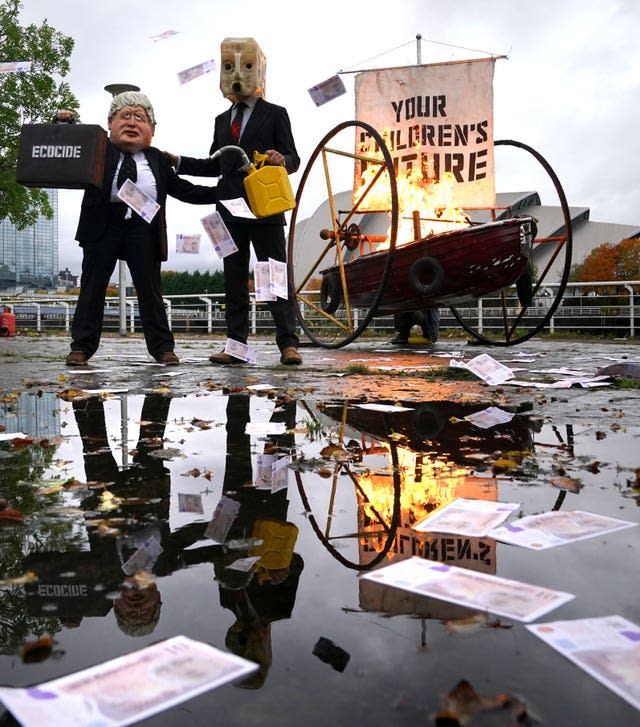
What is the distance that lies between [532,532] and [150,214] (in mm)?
4434

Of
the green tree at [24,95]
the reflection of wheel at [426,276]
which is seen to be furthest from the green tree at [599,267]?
the reflection of wheel at [426,276]

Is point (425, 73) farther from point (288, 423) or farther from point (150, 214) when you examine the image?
point (288, 423)

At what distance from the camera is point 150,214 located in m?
5.24

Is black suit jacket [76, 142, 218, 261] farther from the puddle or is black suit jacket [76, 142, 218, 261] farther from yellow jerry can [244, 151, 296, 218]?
the puddle

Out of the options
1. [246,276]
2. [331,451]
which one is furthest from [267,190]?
[331,451]

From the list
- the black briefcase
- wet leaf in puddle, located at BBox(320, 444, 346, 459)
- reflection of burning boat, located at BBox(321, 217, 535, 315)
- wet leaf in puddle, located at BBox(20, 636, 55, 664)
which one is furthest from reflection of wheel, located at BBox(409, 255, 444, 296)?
wet leaf in puddle, located at BBox(20, 636, 55, 664)

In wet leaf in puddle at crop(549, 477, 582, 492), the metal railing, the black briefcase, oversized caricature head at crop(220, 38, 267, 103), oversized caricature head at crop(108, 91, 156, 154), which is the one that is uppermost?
oversized caricature head at crop(220, 38, 267, 103)

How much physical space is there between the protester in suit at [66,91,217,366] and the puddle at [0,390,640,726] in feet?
Result: 10.2

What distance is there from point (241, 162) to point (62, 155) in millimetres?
1291

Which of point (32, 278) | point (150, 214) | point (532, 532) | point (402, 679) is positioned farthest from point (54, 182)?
point (32, 278)

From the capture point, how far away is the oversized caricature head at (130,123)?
5.42m

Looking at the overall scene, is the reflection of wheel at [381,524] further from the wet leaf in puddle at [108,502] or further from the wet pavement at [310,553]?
the wet leaf in puddle at [108,502]

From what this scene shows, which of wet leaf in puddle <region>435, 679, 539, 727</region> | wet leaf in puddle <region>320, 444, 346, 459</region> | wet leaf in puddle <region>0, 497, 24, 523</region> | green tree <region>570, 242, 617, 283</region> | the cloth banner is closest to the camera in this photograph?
wet leaf in puddle <region>435, 679, 539, 727</region>

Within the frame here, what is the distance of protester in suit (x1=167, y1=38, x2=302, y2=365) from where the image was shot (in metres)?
5.41
